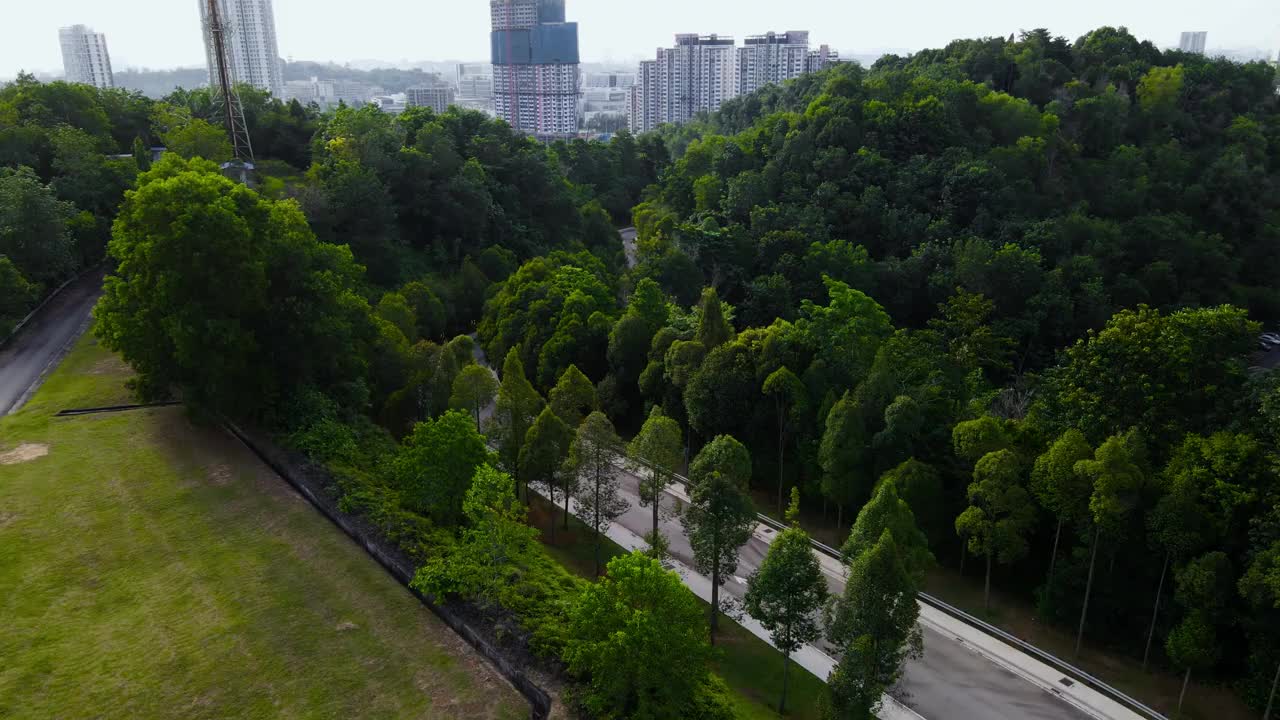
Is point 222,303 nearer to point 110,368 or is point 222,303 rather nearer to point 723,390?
point 110,368

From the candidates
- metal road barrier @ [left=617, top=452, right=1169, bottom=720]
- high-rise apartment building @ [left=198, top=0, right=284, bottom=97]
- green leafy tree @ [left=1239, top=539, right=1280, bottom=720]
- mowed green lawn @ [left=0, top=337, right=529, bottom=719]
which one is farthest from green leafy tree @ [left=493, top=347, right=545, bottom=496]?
high-rise apartment building @ [left=198, top=0, right=284, bottom=97]

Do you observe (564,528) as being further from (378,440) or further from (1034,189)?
(1034,189)

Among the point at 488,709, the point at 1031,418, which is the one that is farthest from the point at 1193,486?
the point at 488,709

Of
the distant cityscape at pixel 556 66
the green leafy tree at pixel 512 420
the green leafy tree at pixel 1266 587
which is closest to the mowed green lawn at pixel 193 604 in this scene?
the green leafy tree at pixel 512 420

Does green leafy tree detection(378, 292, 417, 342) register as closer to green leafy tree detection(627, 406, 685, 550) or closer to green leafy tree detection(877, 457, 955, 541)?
green leafy tree detection(627, 406, 685, 550)

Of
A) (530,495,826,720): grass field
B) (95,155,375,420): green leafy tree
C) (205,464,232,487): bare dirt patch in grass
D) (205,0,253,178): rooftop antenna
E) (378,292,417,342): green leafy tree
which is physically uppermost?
(205,0,253,178): rooftop antenna
